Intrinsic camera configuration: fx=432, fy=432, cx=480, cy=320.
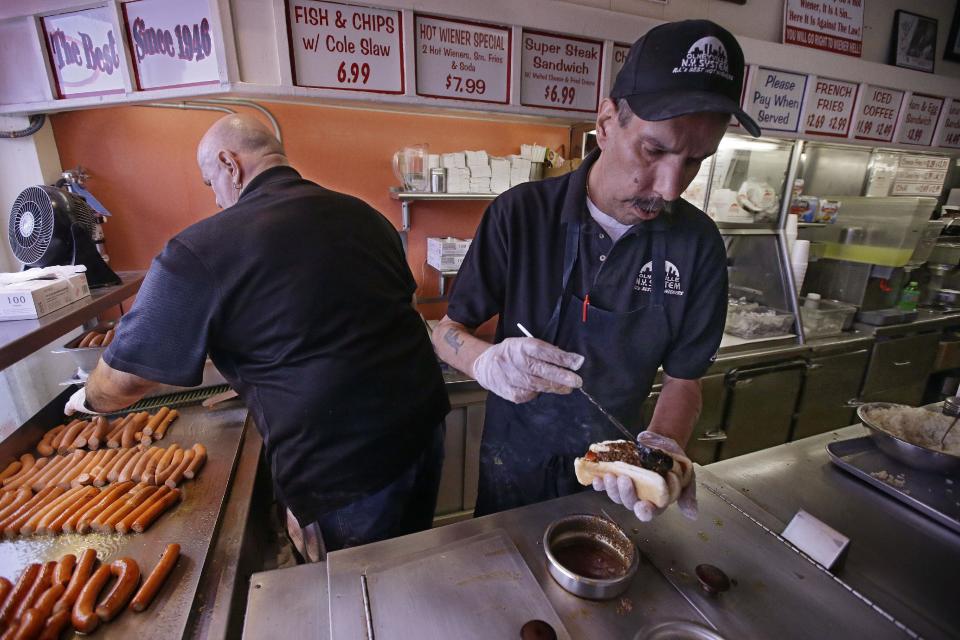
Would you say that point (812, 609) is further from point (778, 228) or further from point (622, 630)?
point (778, 228)

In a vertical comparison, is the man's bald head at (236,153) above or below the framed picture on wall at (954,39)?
below

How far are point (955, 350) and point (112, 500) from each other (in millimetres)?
6396

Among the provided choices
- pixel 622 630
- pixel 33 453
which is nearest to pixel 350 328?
pixel 622 630

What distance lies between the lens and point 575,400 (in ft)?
5.50

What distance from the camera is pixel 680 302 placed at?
1.58 meters

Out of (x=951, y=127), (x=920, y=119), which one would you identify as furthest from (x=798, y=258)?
(x=951, y=127)

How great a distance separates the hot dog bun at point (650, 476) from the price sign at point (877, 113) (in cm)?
359

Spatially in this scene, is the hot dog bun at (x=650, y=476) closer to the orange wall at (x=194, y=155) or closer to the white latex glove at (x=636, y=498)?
the white latex glove at (x=636, y=498)

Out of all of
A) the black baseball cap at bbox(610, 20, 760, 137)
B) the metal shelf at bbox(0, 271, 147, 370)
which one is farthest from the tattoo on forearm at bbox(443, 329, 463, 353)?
the metal shelf at bbox(0, 271, 147, 370)

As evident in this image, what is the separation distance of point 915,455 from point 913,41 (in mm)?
3760

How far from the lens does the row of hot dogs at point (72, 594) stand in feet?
3.72

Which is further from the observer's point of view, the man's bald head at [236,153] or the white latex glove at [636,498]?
the man's bald head at [236,153]

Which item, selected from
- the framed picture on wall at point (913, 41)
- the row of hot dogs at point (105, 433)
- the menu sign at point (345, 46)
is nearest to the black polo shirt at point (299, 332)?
the menu sign at point (345, 46)

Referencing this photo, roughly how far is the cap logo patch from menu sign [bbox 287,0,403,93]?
1336mm
